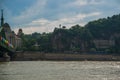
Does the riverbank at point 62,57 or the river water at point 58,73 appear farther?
the riverbank at point 62,57

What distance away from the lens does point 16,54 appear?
171 m

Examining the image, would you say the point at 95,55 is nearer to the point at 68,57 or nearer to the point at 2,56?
the point at 68,57

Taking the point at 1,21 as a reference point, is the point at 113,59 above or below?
below

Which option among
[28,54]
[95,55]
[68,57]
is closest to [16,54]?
[28,54]

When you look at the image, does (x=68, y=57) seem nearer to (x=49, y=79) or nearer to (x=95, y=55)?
(x=95, y=55)

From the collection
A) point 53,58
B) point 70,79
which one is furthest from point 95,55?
point 70,79

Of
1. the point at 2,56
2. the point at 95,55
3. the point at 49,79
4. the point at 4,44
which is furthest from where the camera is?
the point at 95,55

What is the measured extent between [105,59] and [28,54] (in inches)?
1358

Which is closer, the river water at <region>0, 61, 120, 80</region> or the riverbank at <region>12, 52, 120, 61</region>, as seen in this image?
the river water at <region>0, 61, 120, 80</region>

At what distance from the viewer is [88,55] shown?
595ft

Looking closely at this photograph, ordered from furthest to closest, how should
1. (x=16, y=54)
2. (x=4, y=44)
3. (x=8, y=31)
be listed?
(x=8, y=31)
(x=16, y=54)
(x=4, y=44)

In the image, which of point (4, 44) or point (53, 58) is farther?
point (53, 58)

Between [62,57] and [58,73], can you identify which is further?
[62,57]

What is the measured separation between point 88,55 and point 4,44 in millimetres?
58861
